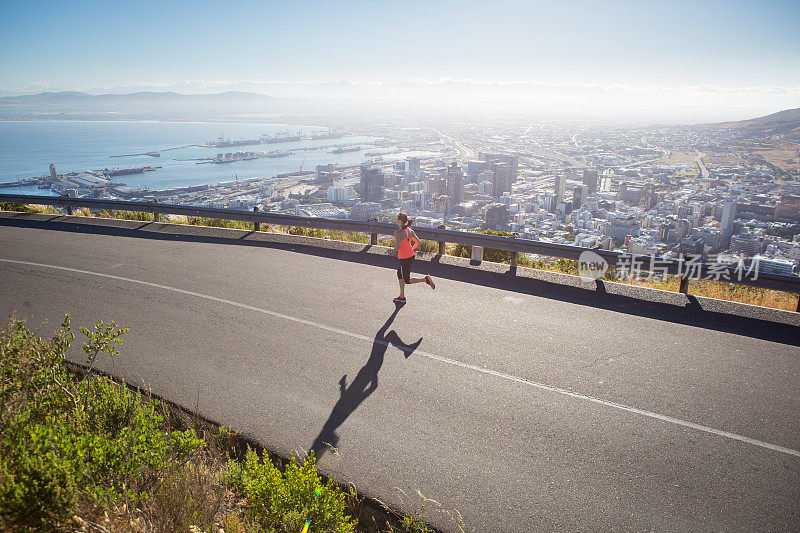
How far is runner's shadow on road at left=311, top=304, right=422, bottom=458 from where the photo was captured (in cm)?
472

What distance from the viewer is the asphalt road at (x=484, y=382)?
404cm

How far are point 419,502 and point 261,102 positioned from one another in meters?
165

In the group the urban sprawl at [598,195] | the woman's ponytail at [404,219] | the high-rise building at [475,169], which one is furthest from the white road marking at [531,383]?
the high-rise building at [475,169]

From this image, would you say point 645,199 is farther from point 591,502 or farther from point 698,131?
point 698,131

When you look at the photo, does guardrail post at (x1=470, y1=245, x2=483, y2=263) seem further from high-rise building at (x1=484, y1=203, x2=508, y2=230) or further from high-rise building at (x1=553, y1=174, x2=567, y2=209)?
high-rise building at (x1=553, y1=174, x2=567, y2=209)

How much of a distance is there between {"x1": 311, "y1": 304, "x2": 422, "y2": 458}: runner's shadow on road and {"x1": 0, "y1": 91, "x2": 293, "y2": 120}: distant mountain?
106 m

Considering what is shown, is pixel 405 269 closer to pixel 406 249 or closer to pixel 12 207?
pixel 406 249

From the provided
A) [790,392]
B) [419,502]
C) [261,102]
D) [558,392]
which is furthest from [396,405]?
[261,102]

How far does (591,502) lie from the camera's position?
3.93 metres

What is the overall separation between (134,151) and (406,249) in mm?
57431

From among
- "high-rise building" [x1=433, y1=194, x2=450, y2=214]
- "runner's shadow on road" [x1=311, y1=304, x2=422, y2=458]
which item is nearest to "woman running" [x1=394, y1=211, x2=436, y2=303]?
"runner's shadow on road" [x1=311, y1=304, x2=422, y2=458]

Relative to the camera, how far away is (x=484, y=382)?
18.8 ft

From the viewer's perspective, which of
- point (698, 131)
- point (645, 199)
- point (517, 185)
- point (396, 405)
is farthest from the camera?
point (698, 131)

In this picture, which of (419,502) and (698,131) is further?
(698,131)
